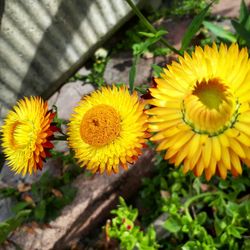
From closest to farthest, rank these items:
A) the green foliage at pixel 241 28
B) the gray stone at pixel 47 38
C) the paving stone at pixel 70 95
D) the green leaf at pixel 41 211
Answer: the green foliage at pixel 241 28 → the green leaf at pixel 41 211 → the gray stone at pixel 47 38 → the paving stone at pixel 70 95

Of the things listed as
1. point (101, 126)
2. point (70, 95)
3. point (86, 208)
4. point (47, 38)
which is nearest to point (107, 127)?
point (101, 126)

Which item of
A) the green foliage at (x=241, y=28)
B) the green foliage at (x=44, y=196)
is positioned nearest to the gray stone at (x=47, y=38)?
the green foliage at (x=44, y=196)

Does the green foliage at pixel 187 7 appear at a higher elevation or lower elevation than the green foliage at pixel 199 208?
higher

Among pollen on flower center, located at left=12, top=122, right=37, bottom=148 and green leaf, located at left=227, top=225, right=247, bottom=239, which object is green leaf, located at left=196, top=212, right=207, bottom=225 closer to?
green leaf, located at left=227, top=225, right=247, bottom=239

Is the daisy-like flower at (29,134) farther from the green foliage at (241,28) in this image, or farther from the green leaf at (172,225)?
the green foliage at (241,28)

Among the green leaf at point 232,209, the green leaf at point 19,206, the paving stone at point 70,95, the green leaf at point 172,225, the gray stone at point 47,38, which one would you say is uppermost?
the gray stone at point 47,38

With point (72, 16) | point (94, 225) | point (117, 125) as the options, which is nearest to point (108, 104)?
point (117, 125)
